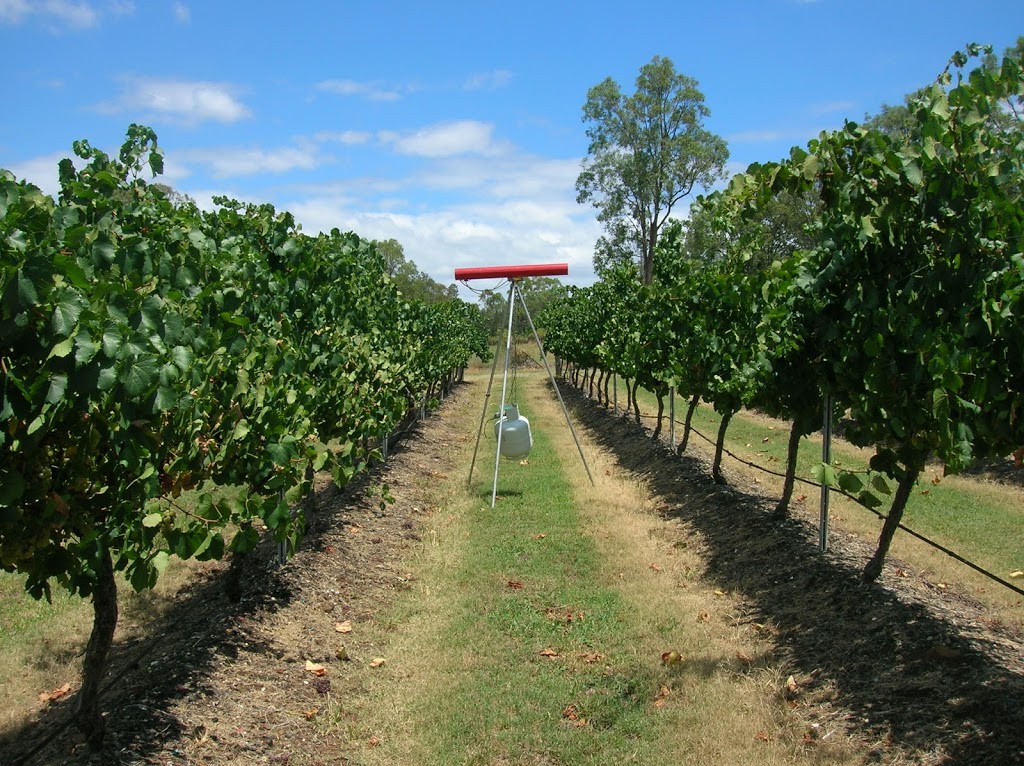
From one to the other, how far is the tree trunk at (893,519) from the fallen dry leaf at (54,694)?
5.58 meters

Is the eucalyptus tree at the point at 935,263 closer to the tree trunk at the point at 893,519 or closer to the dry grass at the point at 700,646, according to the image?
the tree trunk at the point at 893,519

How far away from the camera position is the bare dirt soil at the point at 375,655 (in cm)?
452

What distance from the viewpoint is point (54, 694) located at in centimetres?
553

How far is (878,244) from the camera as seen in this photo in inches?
205

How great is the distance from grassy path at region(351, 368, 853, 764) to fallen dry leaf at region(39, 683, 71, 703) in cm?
192

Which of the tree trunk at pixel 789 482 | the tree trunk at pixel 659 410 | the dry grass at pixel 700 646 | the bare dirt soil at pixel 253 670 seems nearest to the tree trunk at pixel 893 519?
the dry grass at pixel 700 646

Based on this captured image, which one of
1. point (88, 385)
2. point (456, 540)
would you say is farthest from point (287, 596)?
point (88, 385)

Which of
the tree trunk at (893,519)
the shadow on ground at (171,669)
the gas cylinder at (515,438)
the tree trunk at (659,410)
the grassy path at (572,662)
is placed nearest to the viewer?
the shadow on ground at (171,669)

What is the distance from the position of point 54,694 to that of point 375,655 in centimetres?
210

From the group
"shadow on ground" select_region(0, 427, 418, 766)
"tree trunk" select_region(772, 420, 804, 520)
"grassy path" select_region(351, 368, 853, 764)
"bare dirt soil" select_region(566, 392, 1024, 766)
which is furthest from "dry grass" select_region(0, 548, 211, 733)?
"tree trunk" select_region(772, 420, 804, 520)

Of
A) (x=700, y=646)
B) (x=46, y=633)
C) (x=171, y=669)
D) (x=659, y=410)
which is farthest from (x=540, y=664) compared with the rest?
(x=659, y=410)

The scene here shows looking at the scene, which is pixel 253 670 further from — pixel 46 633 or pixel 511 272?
pixel 511 272

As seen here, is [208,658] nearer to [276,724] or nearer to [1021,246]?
[276,724]

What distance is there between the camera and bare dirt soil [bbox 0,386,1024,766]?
4520mm
